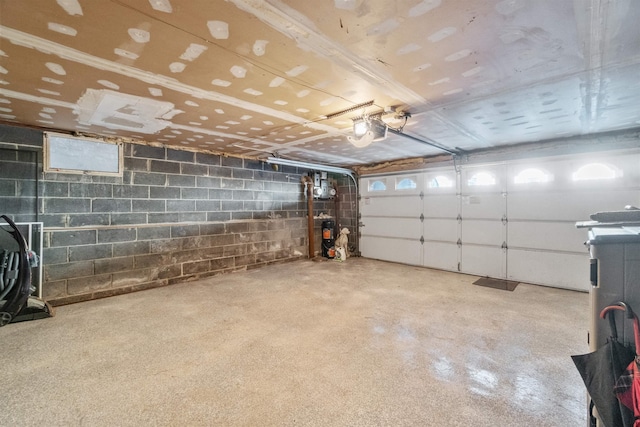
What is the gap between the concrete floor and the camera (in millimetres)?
1634

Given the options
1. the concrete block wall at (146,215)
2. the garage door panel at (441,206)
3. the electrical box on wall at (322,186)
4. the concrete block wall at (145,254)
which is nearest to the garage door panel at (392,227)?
the garage door panel at (441,206)

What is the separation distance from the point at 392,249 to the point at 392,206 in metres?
1.03

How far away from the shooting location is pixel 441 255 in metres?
5.53

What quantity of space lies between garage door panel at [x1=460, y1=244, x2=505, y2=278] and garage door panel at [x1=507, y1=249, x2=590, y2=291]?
5.8 inches

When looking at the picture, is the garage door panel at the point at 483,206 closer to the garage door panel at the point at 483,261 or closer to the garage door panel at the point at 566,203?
the garage door panel at the point at 566,203

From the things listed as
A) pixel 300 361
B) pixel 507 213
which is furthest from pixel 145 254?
pixel 507 213

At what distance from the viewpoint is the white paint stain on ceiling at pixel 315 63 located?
141 cm

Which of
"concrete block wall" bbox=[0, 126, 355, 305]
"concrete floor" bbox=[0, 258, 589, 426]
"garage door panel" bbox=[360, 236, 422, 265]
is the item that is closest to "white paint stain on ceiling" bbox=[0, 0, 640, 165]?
"concrete block wall" bbox=[0, 126, 355, 305]

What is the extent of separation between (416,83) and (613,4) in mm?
1126

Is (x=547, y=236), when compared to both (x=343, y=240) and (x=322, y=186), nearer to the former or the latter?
(x=343, y=240)

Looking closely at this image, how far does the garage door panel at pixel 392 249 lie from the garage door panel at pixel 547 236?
176cm

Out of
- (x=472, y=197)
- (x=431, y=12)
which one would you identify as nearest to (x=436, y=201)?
(x=472, y=197)

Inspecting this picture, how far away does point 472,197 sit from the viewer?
510 centimetres

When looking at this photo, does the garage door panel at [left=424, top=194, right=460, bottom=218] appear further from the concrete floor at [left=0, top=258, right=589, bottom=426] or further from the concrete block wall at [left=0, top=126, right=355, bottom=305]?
the concrete block wall at [left=0, top=126, right=355, bottom=305]
